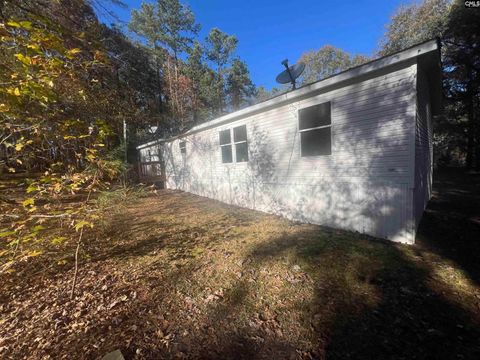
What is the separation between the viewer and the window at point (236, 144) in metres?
8.05

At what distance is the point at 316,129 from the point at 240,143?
10.2ft

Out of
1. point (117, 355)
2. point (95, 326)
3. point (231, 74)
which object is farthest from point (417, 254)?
point (231, 74)

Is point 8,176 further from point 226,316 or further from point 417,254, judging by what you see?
point 417,254

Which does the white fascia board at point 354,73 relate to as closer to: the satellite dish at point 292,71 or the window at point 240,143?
the window at point 240,143

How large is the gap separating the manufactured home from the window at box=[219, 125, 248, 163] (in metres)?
0.04

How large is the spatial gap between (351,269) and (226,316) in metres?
2.10

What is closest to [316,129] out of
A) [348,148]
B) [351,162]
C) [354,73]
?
[348,148]

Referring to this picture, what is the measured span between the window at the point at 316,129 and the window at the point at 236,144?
2.41m

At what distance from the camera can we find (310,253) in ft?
13.6

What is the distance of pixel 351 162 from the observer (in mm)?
5016

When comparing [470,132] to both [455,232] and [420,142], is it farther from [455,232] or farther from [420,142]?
[455,232]

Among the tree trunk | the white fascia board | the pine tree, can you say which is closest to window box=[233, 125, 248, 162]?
the white fascia board

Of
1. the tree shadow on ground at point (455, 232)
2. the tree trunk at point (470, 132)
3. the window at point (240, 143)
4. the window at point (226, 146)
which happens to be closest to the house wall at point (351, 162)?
the window at point (240, 143)

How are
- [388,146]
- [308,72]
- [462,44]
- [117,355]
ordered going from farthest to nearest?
[308,72], [462,44], [388,146], [117,355]
